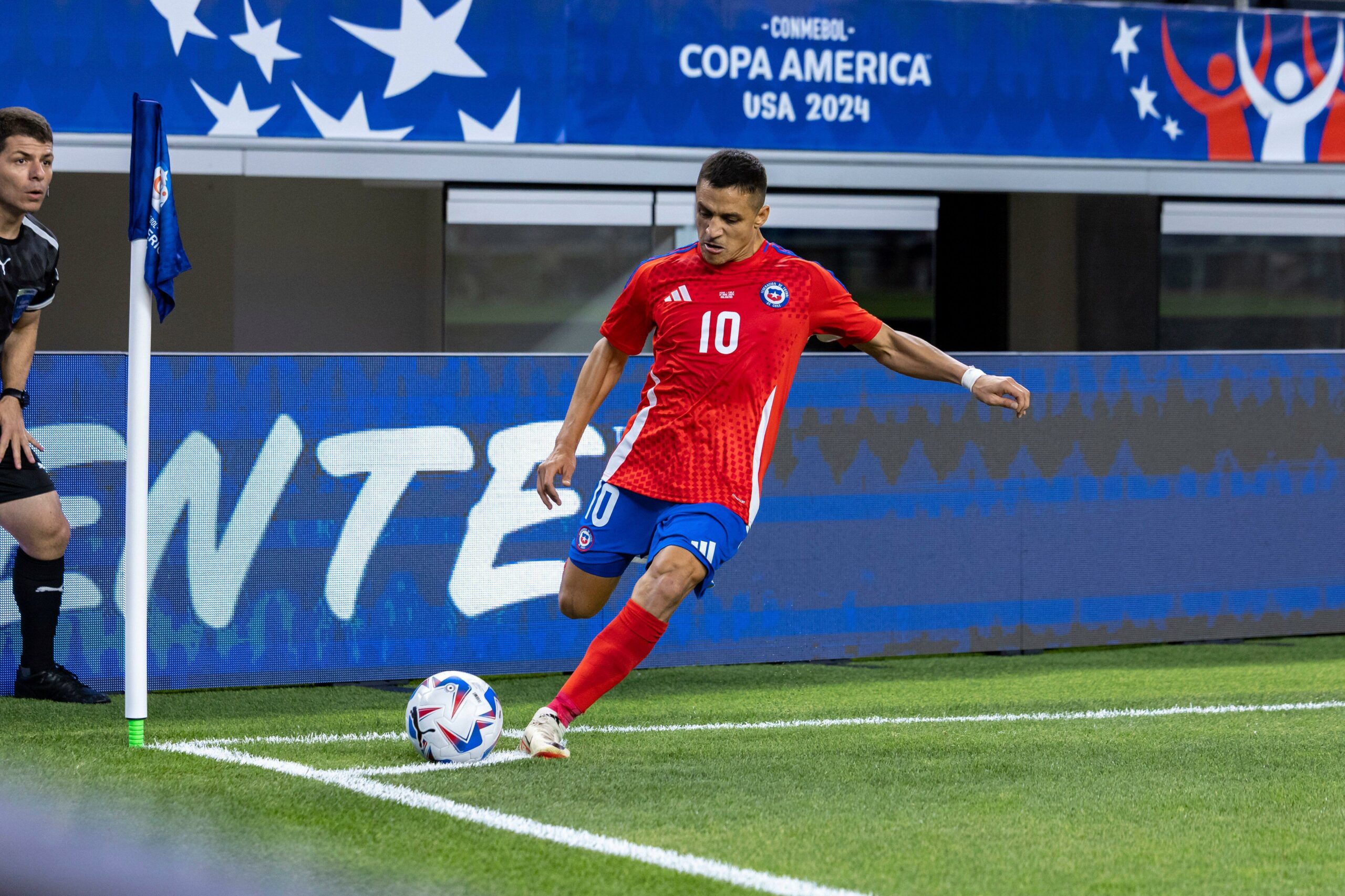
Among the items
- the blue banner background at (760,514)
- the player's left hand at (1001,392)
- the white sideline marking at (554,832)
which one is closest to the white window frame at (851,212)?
the blue banner background at (760,514)

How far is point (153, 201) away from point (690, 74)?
6238 millimetres

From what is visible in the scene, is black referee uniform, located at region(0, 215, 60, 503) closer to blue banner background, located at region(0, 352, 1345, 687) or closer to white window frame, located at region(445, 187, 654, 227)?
blue banner background, located at region(0, 352, 1345, 687)

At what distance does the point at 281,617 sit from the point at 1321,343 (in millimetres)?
11697

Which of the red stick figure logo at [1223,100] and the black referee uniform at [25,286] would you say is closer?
the black referee uniform at [25,286]

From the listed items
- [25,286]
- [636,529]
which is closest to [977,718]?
[636,529]

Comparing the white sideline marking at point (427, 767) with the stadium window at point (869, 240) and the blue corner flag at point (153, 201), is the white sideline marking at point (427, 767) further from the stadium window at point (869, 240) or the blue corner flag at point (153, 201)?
the stadium window at point (869, 240)

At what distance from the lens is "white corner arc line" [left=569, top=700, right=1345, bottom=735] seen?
6.24 metres

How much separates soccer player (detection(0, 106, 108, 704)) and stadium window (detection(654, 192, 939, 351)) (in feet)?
21.2

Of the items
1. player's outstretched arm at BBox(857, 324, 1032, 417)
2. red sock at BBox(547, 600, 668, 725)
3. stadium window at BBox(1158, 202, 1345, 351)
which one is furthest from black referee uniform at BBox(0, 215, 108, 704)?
stadium window at BBox(1158, 202, 1345, 351)

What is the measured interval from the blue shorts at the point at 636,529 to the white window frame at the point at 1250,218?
967 cm

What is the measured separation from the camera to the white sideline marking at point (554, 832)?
3.85 metres

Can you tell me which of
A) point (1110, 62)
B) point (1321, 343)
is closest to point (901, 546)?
point (1110, 62)

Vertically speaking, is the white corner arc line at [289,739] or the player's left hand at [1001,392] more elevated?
the player's left hand at [1001,392]

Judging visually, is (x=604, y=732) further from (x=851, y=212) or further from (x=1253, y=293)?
(x=1253, y=293)
